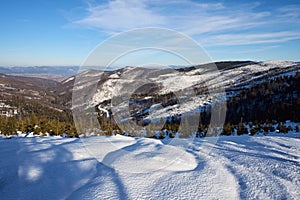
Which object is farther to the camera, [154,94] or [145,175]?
[154,94]

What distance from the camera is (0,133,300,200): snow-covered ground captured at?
353 cm

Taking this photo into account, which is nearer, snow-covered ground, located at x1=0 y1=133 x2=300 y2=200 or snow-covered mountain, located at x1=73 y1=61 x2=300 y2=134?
snow-covered ground, located at x1=0 y1=133 x2=300 y2=200

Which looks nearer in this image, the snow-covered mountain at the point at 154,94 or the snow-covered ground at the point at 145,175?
the snow-covered ground at the point at 145,175

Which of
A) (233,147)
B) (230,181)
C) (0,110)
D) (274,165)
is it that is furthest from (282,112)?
(0,110)

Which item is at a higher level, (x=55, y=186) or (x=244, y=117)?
(x=55, y=186)

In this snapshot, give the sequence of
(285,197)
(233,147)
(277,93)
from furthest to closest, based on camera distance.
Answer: (277,93) < (233,147) < (285,197)

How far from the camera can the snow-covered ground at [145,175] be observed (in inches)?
139

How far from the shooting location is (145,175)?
404cm

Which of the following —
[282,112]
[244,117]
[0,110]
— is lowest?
[0,110]

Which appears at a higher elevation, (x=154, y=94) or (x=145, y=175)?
(x=145, y=175)

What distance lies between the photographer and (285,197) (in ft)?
11.3

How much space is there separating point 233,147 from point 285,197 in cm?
331

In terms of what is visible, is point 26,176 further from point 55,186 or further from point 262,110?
point 262,110

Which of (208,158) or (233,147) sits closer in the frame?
(208,158)
